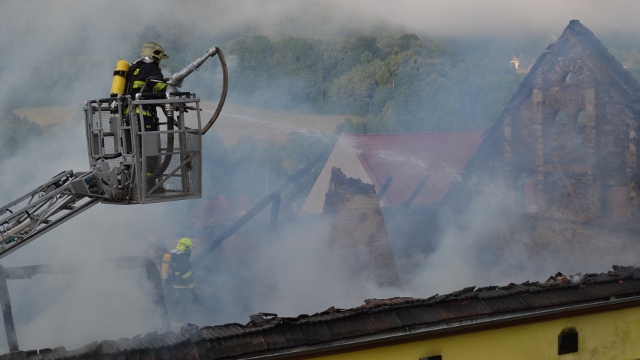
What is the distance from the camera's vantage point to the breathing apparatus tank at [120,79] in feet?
27.4

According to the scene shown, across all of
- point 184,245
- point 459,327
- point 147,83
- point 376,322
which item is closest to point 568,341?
point 459,327

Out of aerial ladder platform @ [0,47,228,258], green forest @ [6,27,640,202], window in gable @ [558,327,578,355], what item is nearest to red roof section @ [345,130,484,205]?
green forest @ [6,27,640,202]

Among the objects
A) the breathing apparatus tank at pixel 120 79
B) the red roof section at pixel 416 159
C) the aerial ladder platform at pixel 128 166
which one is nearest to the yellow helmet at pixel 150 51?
the breathing apparatus tank at pixel 120 79

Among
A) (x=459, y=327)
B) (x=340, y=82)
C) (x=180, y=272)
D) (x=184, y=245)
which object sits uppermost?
(x=340, y=82)

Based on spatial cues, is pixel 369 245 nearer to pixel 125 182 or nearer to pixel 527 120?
pixel 527 120

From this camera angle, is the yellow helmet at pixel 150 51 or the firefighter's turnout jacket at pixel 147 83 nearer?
the firefighter's turnout jacket at pixel 147 83

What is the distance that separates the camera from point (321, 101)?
31.6m

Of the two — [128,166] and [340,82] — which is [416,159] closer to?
[340,82]

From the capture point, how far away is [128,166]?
27.2 feet

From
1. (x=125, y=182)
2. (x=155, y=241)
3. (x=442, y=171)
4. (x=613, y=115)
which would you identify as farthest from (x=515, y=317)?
(x=442, y=171)

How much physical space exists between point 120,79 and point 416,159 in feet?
48.2

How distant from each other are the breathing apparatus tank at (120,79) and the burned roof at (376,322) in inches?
87.9

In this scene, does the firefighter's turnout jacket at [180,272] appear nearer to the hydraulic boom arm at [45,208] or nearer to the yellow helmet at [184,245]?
the yellow helmet at [184,245]

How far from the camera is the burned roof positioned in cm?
767
